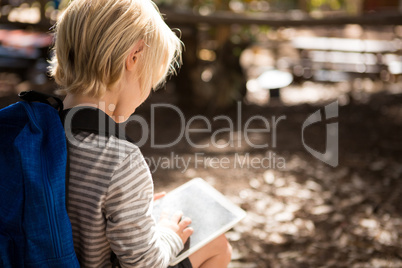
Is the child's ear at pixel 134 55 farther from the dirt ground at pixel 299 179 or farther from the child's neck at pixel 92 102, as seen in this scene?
the dirt ground at pixel 299 179

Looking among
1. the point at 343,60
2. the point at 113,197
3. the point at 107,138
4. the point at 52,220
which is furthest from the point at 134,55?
the point at 343,60

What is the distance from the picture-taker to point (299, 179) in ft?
12.4

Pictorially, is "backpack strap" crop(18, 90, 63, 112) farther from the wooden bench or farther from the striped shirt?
the wooden bench

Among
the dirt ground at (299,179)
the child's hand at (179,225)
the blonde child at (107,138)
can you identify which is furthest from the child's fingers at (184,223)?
the dirt ground at (299,179)

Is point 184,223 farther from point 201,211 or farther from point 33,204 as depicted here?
point 33,204

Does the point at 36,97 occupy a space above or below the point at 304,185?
above

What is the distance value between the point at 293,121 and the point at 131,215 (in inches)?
177

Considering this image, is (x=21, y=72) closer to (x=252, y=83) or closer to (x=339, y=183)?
(x=252, y=83)

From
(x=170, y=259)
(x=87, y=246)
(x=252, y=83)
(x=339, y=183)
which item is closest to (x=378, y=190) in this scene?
(x=339, y=183)

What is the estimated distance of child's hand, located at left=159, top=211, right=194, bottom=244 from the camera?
1448mm

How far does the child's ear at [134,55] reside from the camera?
4.15ft

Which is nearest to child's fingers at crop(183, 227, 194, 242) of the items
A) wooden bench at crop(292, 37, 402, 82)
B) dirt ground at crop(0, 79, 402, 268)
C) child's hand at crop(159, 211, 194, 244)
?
child's hand at crop(159, 211, 194, 244)

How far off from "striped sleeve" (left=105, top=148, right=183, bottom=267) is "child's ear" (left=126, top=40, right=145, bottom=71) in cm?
27

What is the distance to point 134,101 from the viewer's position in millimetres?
1384
